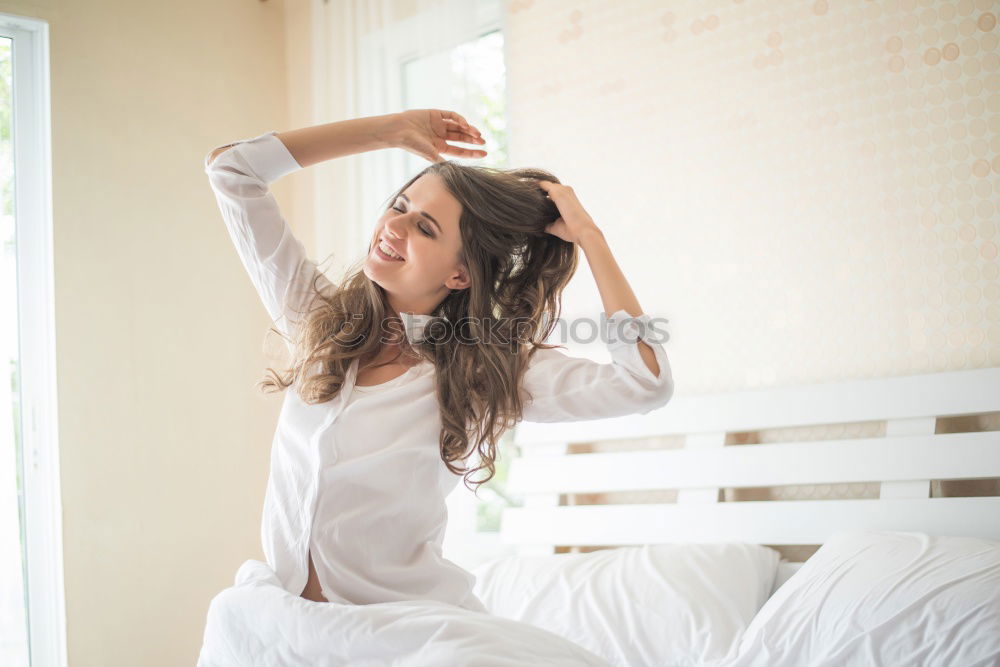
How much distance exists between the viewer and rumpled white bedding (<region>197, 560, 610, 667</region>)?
3.51ft

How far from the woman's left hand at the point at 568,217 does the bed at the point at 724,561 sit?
648 millimetres

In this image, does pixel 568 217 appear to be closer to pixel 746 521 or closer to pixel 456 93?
pixel 746 521

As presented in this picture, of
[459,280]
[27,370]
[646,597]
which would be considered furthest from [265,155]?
[27,370]

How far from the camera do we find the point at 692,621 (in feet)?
5.57

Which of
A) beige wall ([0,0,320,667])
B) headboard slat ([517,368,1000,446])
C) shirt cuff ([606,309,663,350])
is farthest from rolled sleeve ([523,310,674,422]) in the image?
beige wall ([0,0,320,667])

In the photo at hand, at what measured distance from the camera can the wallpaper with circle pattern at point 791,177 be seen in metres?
1.88

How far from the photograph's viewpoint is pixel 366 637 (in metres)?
1.10

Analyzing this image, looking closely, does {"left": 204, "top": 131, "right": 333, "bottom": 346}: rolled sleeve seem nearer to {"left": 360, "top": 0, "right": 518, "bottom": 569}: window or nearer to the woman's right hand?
the woman's right hand

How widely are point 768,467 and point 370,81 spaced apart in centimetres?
172

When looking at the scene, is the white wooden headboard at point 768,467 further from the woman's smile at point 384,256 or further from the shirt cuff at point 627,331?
the woman's smile at point 384,256

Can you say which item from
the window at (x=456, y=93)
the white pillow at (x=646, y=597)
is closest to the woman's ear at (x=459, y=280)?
the white pillow at (x=646, y=597)

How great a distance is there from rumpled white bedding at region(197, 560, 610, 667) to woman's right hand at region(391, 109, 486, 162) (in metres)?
0.78

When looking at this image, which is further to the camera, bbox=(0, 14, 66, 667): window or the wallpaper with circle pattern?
bbox=(0, 14, 66, 667): window

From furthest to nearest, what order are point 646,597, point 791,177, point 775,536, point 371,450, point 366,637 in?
1. point 791,177
2. point 775,536
3. point 646,597
4. point 371,450
5. point 366,637
